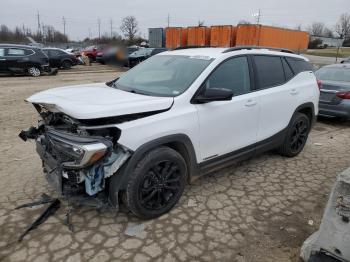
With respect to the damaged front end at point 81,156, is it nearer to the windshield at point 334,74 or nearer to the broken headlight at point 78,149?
the broken headlight at point 78,149

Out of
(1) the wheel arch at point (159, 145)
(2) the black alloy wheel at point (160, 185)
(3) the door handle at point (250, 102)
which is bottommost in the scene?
(2) the black alloy wheel at point (160, 185)

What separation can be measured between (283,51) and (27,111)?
6446 mm

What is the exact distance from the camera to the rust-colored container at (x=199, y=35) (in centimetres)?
2994

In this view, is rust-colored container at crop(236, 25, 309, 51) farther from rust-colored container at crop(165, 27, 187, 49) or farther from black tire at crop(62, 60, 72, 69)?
black tire at crop(62, 60, 72, 69)

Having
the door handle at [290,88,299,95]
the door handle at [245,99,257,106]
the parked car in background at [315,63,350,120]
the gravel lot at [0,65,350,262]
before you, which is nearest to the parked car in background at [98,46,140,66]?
the parked car in background at [315,63,350,120]

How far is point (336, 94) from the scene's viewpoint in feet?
24.7

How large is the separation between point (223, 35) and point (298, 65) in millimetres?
23902

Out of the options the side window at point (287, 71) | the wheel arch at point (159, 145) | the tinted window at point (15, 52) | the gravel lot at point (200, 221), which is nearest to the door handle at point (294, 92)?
the side window at point (287, 71)

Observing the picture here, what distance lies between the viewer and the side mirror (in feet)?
11.4

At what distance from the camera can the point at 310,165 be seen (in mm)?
5188

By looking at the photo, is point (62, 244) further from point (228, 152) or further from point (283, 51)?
point (283, 51)

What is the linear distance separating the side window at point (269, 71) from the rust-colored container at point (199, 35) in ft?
84.3

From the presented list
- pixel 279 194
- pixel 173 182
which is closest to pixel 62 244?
pixel 173 182

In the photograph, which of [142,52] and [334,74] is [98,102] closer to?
[334,74]
